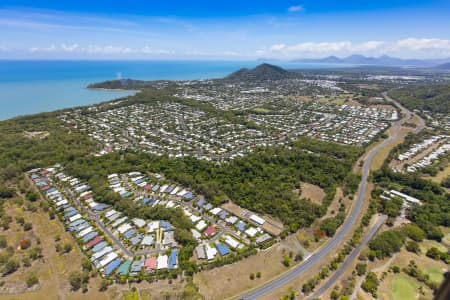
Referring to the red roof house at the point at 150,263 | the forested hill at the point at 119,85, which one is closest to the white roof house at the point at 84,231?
the red roof house at the point at 150,263

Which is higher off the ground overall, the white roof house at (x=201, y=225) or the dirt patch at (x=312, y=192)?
the dirt patch at (x=312, y=192)

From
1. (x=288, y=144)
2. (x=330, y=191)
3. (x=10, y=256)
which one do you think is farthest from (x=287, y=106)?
(x=10, y=256)

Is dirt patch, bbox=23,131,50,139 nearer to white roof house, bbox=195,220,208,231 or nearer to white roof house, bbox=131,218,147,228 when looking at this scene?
white roof house, bbox=131,218,147,228

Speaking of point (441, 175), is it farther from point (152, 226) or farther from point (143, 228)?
point (143, 228)

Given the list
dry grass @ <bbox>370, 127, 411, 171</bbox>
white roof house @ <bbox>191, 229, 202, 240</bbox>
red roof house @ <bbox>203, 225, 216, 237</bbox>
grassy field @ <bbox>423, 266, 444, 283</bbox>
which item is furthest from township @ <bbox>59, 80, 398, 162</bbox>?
grassy field @ <bbox>423, 266, 444, 283</bbox>

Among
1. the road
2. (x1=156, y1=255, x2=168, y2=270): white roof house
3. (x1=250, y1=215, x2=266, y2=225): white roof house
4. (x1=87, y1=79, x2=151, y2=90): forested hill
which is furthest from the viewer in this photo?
(x1=87, y1=79, x2=151, y2=90): forested hill

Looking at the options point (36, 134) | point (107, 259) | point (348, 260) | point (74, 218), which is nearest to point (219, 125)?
point (74, 218)

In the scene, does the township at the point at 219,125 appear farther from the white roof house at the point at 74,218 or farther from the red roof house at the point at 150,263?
the red roof house at the point at 150,263
